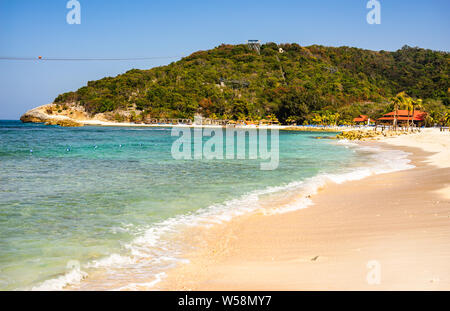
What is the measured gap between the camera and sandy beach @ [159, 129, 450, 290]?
14.3 ft

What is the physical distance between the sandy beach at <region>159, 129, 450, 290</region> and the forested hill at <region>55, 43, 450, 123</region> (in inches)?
4277

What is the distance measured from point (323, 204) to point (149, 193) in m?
5.64

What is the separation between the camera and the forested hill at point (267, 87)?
420ft

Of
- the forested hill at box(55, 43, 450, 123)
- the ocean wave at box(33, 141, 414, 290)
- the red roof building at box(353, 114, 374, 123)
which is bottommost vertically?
the ocean wave at box(33, 141, 414, 290)

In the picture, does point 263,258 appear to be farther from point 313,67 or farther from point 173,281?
point 313,67

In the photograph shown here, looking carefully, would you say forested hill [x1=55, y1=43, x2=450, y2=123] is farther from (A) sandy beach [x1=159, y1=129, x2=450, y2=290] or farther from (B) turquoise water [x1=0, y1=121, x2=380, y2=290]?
(A) sandy beach [x1=159, y1=129, x2=450, y2=290]

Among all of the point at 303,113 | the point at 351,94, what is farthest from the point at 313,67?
the point at 303,113

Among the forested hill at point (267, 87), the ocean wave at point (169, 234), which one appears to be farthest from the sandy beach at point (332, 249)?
the forested hill at point (267, 87)

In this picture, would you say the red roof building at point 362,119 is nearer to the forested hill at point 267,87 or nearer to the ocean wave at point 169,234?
the forested hill at point 267,87

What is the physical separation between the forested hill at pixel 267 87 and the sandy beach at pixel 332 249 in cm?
10863

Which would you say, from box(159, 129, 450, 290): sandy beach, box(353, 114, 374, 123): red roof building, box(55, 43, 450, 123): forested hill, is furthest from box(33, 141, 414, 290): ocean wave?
box(55, 43, 450, 123): forested hill

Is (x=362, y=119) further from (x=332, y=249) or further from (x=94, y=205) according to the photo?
(x=332, y=249)

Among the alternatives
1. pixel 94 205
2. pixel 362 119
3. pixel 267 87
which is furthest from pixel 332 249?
pixel 267 87

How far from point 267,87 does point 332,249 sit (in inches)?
6208
